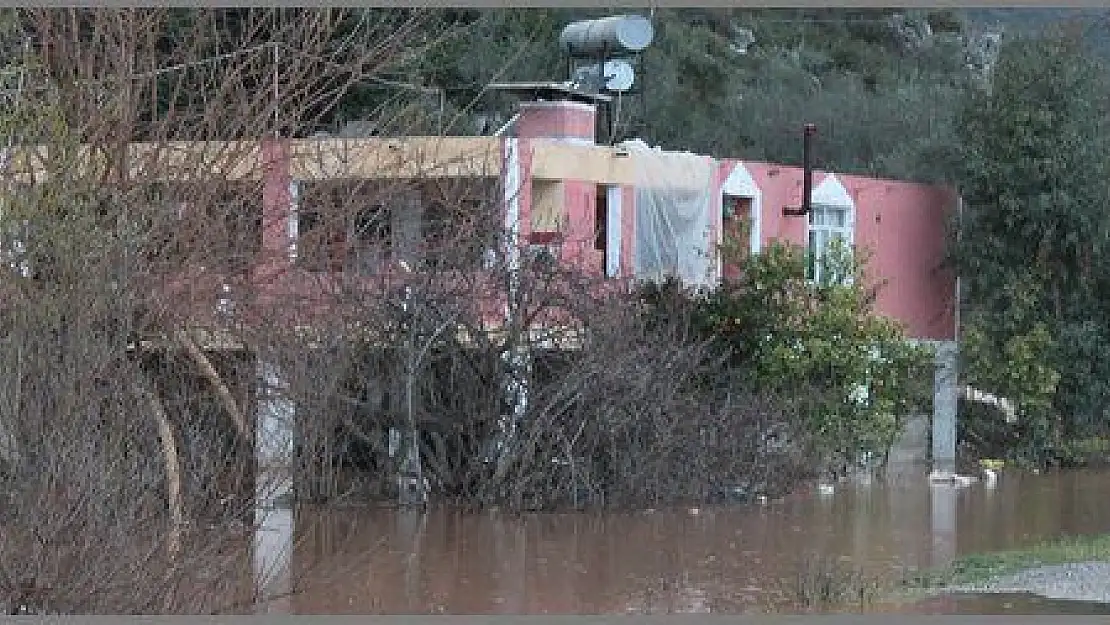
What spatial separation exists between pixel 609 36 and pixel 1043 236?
6995 mm

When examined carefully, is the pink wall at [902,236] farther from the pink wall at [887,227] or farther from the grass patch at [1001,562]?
the grass patch at [1001,562]

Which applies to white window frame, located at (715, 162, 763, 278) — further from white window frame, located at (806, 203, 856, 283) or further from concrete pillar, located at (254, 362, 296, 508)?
concrete pillar, located at (254, 362, 296, 508)

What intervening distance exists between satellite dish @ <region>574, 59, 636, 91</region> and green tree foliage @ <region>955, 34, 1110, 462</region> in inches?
212

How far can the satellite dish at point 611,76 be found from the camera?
29094 mm

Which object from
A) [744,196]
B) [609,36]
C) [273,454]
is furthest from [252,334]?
[744,196]

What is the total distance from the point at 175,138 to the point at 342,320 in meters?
8.21

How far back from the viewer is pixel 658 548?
64.8 ft

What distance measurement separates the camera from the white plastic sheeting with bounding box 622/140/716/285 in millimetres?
27125

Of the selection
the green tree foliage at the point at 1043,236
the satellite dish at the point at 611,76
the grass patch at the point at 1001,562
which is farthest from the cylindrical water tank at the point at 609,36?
the grass patch at the point at 1001,562

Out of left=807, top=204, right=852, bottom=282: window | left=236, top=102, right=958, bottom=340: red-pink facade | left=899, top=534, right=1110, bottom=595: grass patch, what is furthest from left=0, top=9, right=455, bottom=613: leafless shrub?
left=807, top=204, right=852, bottom=282: window

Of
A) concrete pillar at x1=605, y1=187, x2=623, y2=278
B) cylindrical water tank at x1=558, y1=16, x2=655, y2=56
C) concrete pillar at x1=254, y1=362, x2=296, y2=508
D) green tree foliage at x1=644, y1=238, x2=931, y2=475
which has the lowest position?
concrete pillar at x1=254, y1=362, x2=296, y2=508

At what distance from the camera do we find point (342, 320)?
856 inches

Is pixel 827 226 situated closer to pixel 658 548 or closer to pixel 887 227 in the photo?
pixel 887 227

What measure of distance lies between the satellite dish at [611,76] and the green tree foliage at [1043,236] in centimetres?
538
